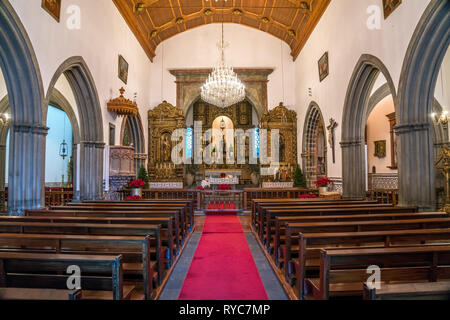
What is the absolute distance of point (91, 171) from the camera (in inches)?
383

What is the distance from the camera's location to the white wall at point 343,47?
6996mm

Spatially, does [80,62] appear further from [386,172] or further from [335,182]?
[386,172]

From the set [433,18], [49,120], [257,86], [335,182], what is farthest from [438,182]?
[49,120]

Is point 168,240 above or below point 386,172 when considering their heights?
below

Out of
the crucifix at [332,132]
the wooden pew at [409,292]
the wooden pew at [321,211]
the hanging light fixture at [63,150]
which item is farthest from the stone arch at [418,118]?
the hanging light fixture at [63,150]

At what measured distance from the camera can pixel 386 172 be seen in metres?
14.1

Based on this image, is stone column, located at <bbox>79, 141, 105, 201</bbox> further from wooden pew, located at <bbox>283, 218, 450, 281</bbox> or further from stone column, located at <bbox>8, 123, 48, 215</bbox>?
wooden pew, located at <bbox>283, 218, 450, 281</bbox>

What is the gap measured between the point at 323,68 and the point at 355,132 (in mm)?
3475

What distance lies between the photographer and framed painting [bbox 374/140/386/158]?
14.3 metres

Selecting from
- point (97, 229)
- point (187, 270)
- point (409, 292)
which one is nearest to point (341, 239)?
point (409, 292)

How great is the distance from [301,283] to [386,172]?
42.5 ft

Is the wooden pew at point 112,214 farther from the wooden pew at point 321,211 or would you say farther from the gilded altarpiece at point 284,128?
the gilded altarpiece at point 284,128

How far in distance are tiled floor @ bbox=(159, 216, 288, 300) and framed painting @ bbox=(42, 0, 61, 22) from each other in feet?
20.6
